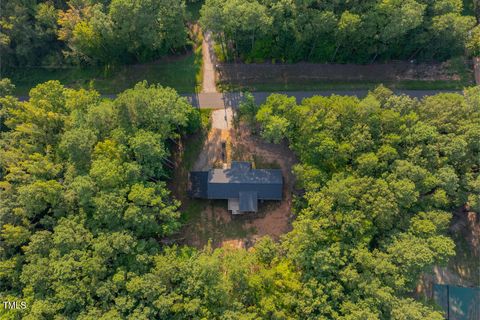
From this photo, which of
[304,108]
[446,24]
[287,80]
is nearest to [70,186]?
[304,108]

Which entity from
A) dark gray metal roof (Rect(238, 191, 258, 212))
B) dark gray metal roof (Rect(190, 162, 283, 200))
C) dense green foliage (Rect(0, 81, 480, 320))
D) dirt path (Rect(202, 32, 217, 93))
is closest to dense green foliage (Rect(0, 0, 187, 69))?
dirt path (Rect(202, 32, 217, 93))

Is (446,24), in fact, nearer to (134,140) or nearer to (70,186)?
(134,140)

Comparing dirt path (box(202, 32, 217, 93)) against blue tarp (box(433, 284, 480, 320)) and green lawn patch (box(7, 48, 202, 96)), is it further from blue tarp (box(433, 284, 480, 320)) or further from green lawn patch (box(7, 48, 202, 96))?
blue tarp (box(433, 284, 480, 320))

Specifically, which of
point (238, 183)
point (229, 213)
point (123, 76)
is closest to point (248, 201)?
point (238, 183)

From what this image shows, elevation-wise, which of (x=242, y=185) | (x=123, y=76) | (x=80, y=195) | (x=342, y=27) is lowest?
(x=242, y=185)

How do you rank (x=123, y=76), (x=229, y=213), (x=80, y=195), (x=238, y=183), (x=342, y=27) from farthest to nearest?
(x=123, y=76), (x=229, y=213), (x=238, y=183), (x=342, y=27), (x=80, y=195)

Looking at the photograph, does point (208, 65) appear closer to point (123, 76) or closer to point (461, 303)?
point (123, 76)

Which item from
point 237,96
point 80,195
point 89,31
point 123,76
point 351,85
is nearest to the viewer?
point 80,195

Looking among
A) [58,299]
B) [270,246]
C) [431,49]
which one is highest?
[431,49]
